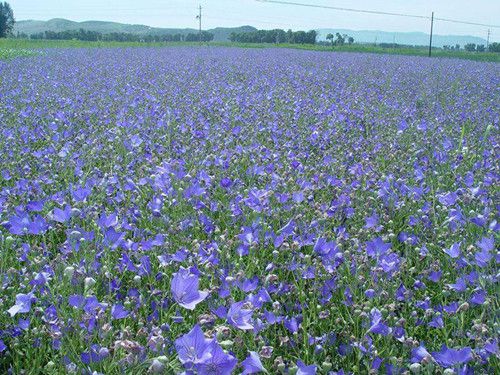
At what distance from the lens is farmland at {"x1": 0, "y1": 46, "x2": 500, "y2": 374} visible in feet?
5.59

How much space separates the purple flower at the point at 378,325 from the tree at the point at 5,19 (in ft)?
226

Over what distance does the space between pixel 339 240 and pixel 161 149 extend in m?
2.41

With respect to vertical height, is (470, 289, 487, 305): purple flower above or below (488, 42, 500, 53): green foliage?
below

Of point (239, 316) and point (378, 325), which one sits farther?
point (378, 325)

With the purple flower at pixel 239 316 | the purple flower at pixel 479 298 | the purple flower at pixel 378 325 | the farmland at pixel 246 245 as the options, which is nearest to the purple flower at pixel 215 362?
the farmland at pixel 246 245

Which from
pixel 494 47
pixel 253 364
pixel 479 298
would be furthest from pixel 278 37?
pixel 253 364

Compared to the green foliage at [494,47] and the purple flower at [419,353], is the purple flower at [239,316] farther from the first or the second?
the green foliage at [494,47]

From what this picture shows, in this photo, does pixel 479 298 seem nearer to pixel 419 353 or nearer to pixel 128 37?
pixel 419 353

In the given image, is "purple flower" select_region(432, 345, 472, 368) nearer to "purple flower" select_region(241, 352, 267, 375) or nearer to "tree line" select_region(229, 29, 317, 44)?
"purple flower" select_region(241, 352, 267, 375)

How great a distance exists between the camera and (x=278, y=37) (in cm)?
5672

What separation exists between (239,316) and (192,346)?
0.31 m

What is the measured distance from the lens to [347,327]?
2.07 m

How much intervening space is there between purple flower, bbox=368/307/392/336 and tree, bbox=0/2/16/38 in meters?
69.0

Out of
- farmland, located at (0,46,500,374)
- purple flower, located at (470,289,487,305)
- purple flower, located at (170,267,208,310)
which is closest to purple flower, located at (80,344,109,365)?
farmland, located at (0,46,500,374)
